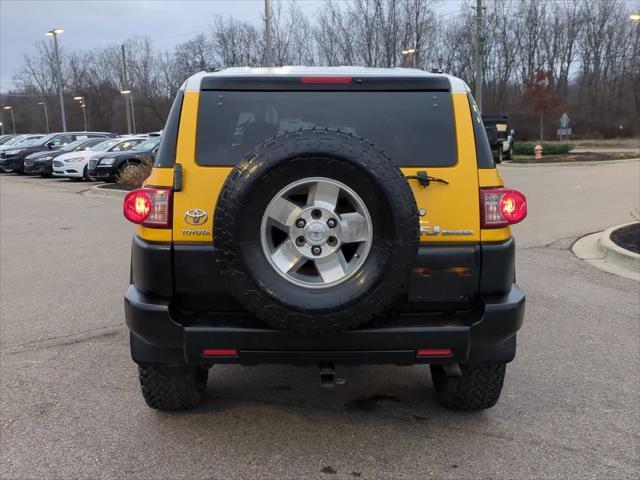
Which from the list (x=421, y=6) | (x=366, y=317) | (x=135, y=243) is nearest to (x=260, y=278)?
(x=366, y=317)

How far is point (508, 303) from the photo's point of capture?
3002 mm

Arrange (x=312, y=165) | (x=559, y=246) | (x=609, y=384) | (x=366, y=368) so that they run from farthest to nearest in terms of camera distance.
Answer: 1. (x=559, y=246)
2. (x=366, y=368)
3. (x=609, y=384)
4. (x=312, y=165)

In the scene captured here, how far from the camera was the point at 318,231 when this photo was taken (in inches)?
107

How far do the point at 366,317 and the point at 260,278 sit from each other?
520 mm

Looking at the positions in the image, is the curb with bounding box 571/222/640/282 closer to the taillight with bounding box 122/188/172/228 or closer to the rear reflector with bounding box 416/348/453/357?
the rear reflector with bounding box 416/348/453/357

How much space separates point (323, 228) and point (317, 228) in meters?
0.03

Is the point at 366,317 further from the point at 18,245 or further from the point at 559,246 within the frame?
the point at 18,245

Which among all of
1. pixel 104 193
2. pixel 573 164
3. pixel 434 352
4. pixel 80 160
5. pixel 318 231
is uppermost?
pixel 80 160

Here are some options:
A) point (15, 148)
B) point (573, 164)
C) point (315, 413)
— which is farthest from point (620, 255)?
point (15, 148)

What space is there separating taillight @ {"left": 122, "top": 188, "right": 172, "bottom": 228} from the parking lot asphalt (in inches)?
49.5

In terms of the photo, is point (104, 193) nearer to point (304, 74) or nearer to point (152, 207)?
point (152, 207)

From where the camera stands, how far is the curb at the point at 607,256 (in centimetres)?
735

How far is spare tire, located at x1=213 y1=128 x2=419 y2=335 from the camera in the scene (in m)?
2.67

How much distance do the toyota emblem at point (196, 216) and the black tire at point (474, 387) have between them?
170cm
